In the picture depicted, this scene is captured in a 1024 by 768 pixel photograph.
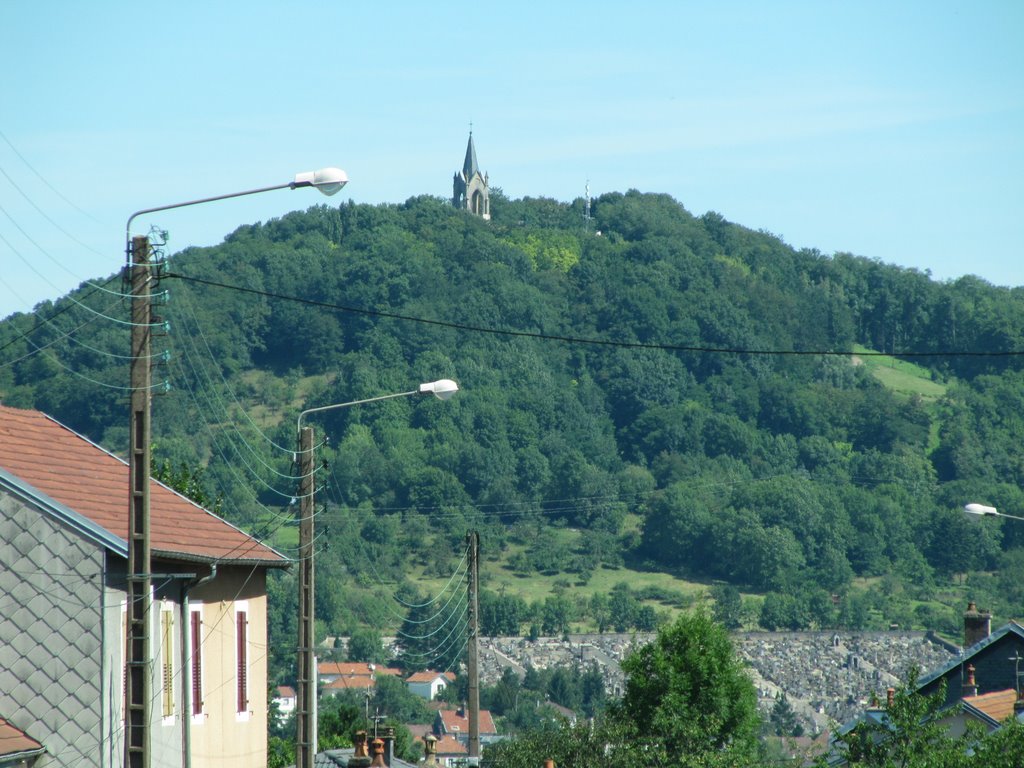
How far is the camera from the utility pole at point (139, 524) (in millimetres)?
16141

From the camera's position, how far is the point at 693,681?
51.3 meters

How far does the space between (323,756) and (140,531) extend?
16834mm

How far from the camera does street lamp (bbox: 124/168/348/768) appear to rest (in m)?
16.2

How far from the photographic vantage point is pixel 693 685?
5128cm

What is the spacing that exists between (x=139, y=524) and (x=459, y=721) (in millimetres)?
130624

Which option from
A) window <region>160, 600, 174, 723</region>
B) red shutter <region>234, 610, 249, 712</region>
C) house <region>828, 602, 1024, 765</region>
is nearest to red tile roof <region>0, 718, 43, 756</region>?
window <region>160, 600, 174, 723</region>

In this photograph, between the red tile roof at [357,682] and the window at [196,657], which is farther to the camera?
the red tile roof at [357,682]

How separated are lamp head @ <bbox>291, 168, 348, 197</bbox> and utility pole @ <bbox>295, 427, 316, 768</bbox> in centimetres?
650

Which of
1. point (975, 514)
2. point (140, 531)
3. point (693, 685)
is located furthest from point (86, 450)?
point (693, 685)

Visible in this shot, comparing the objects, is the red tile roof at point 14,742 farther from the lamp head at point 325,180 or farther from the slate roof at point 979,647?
the slate roof at point 979,647

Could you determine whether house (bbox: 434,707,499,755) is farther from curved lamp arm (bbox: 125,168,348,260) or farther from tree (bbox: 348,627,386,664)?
curved lamp arm (bbox: 125,168,348,260)

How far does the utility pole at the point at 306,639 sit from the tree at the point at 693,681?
25765mm

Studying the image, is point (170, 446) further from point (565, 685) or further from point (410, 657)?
point (565, 685)

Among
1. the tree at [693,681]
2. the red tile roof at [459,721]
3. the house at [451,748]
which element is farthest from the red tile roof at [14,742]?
the red tile roof at [459,721]
